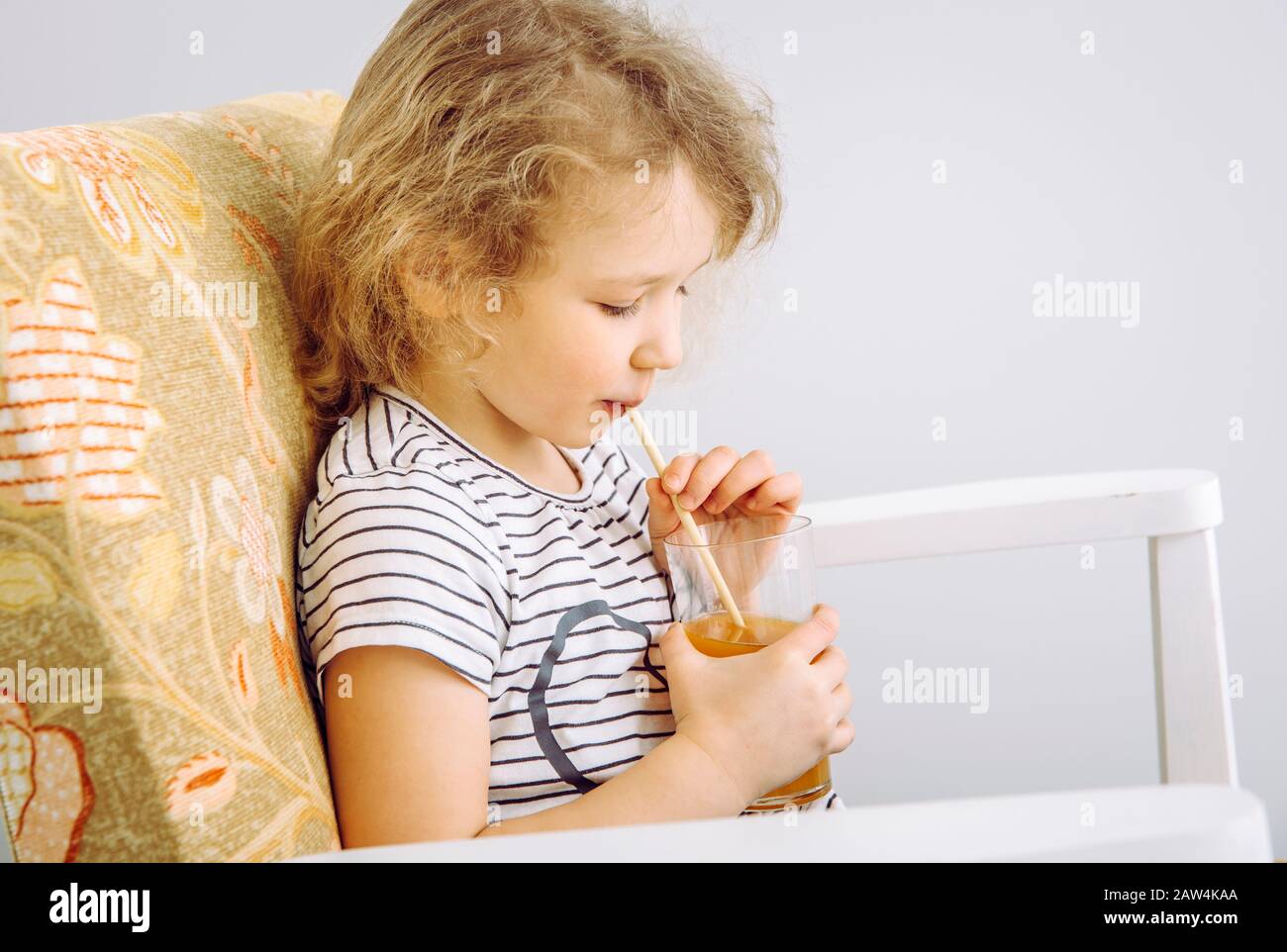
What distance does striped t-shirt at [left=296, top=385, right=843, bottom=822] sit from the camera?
0.61 m

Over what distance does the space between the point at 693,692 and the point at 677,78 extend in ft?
1.27

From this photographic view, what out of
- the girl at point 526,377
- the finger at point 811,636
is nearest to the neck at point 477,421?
the girl at point 526,377

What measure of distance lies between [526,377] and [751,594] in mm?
192

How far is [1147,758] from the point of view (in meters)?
1.55

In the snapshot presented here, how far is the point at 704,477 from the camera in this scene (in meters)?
0.80

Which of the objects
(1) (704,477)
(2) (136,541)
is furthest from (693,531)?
(2) (136,541)

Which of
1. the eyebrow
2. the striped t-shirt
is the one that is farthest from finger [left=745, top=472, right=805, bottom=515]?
the eyebrow

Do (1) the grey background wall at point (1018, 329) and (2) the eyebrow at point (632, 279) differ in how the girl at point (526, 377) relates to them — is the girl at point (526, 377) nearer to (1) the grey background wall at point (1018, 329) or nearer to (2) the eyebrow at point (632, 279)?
(2) the eyebrow at point (632, 279)

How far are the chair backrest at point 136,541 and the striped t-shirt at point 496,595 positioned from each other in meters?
0.04

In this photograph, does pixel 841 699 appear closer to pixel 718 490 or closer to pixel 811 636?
pixel 811 636

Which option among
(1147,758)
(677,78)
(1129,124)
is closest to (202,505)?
(677,78)

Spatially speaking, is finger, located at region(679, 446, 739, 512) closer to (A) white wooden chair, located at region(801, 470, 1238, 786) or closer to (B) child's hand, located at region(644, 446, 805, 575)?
(B) child's hand, located at region(644, 446, 805, 575)

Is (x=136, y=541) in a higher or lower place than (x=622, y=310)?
lower

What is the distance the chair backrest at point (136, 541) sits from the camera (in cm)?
45
